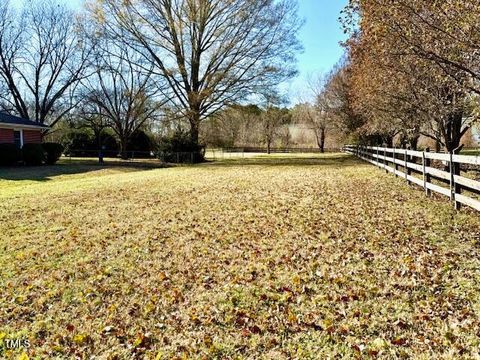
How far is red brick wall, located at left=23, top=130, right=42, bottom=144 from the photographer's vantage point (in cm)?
2591

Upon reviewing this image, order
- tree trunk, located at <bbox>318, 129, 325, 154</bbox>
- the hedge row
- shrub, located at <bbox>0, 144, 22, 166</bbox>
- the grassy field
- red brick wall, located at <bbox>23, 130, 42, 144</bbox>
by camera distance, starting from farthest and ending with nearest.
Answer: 1. tree trunk, located at <bbox>318, 129, 325, 154</bbox>
2. red brick wall, located at <bbox>23, 130, 42, 144</bbox>
3. the hedge row
4. shrub, located at <bbox>0, 144, 22, 166</bbox>
5. the grassy field

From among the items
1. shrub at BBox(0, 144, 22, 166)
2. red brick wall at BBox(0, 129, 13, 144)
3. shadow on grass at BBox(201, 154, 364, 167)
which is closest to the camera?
shrub at BBox(0, 144, 22, 166)

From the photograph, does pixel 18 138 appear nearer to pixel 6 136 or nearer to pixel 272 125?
pixel 6 136

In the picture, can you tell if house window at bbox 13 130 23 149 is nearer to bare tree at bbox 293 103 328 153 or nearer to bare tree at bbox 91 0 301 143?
bare tree at bbox 91 0 301 143

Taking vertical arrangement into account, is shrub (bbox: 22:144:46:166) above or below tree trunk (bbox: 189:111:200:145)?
below

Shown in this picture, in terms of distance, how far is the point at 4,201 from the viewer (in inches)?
395

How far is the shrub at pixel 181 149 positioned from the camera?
27469mm

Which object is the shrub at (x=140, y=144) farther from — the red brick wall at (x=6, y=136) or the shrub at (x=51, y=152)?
the red brick wall at (x=6, y=136)

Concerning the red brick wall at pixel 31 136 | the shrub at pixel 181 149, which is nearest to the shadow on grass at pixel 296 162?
the shrub at pixel 181 149

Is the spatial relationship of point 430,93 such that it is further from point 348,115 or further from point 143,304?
point 348,115

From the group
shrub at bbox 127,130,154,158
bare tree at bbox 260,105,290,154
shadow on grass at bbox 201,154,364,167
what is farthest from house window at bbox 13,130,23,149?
bare tree at bbox 260,105,290,154

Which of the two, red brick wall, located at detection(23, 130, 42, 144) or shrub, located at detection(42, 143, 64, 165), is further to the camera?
red brick wall, located at detection(23, 130, 42, 144)

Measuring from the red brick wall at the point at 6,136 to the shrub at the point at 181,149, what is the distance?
10.1 m

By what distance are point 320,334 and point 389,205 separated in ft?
18.4
